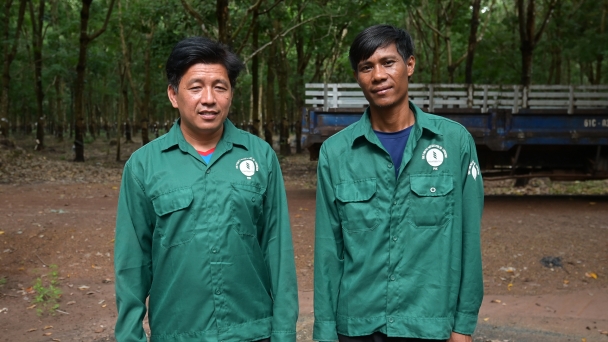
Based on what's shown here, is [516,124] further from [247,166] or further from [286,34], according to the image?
[286,34]

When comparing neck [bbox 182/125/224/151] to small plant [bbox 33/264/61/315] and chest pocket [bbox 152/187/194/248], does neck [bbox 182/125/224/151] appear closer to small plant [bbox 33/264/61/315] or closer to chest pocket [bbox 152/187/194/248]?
chest pocket [bbox 152/187/194/248]

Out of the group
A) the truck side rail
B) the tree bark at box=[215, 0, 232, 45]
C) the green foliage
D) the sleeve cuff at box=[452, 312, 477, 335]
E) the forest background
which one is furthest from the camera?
the green foliage

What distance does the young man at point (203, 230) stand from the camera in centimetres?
268

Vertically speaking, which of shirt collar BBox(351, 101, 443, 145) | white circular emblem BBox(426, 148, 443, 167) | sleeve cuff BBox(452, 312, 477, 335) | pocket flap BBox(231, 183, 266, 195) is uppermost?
shirt collar BBox(351, 101, 443, 145)

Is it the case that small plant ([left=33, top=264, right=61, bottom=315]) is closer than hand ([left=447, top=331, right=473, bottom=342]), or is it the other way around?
hand ([left=447, top=331, right=473, bottom=342])

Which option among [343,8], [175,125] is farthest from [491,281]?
[343,8]

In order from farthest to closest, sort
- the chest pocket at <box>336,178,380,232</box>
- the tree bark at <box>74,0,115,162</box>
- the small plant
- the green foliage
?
the tree bark at <box>74,0,115,162</box>
the green foliage
the small plant
the chest pocket at <box>336,178,380,232</box>

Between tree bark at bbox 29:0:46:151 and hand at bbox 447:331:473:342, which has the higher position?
tree bark at bbox 29:0:46:151

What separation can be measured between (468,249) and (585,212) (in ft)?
29.5

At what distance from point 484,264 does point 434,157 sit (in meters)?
5.76

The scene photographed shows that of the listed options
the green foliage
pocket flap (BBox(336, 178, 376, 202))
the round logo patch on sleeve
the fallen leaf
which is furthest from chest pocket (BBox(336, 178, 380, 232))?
the green foliage

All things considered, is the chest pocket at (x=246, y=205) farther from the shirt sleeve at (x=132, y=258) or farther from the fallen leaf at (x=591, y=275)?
the fallen leaf at (x=591, y=275)

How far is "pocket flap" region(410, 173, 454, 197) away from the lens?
2.72 meters

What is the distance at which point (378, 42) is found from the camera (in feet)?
9.21
